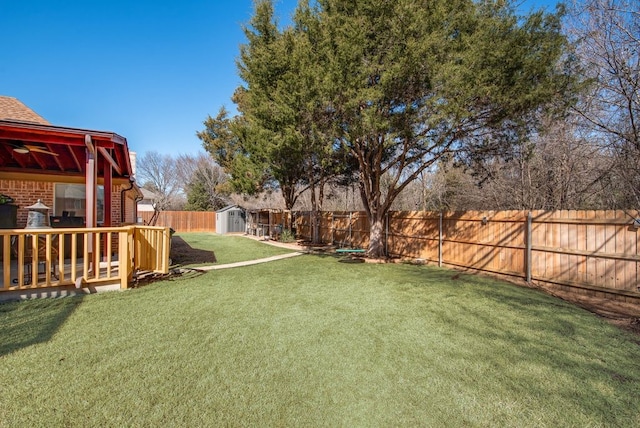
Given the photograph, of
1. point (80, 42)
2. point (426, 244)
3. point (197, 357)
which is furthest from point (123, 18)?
point (426, 244)

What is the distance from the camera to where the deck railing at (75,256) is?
441 cm

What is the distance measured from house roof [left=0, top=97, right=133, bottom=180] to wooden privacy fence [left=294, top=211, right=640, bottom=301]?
8.65 metres

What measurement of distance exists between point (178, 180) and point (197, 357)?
35.6 metres

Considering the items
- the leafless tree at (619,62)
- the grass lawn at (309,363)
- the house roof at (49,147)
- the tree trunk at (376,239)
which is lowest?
the grass lawn at (309,363)

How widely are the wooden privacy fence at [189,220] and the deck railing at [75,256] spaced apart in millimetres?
19484

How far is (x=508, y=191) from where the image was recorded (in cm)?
1233

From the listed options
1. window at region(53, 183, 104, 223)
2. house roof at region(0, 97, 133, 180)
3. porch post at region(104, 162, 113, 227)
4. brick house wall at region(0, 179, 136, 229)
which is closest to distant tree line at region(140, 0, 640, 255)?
house roof at region(0, 97, 133, 180)

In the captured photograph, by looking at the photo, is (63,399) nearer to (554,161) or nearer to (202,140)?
(554,161)

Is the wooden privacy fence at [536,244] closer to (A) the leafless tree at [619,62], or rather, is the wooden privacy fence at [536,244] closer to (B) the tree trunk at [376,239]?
(A) the leafless tree at [619,62]

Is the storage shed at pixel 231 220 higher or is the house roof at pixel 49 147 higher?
the house roof at pixel 49 147

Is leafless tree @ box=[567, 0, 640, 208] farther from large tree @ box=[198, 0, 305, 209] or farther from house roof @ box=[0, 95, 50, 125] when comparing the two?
house roof @ box=[0, 95, 50, 125]

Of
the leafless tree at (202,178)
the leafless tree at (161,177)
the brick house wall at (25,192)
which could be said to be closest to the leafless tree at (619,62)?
the brick house wall at (25,192)

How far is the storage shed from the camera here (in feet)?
81.2

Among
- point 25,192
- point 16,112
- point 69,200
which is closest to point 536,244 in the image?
point 69,200
